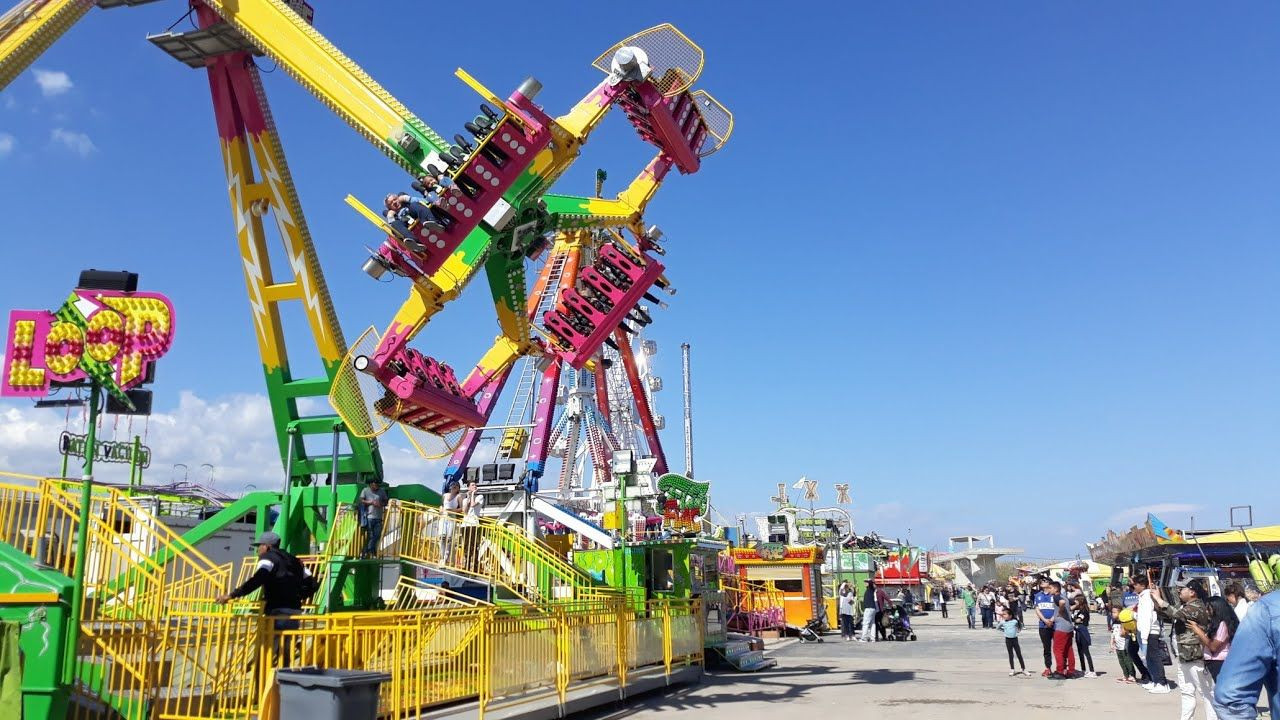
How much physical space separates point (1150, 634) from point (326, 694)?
39.0 ft

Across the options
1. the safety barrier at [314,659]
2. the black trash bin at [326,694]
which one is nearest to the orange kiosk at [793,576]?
the safety barrier at [314,659]

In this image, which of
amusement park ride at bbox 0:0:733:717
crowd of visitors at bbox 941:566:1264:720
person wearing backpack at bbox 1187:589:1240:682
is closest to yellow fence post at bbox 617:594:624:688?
amusement park ride at bbox 0:0:733:717

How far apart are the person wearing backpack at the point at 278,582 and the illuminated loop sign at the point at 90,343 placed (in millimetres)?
1945

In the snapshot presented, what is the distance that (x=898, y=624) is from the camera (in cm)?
2659

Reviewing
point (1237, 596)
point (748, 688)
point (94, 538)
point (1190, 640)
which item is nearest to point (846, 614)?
point (748, 688)

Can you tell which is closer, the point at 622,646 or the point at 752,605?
the point at 622,646

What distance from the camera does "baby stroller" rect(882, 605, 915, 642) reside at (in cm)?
2664

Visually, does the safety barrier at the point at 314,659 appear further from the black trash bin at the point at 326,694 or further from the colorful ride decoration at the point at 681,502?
the colorful ride decoration at the point at 681,502

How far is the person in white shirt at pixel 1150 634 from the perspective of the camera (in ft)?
42.8

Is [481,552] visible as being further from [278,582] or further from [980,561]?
[980,561]

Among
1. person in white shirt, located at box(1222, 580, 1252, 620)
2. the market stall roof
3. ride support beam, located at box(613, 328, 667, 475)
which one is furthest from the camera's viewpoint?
ride support beam, located at box(613, 328, 667, 475)

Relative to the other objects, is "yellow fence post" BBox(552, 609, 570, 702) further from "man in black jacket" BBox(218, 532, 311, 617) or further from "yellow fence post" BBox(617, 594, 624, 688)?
"man in black jacket" BBox(218, 532, 311, 617)

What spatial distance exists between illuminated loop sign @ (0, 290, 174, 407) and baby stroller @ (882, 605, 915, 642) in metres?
23.0

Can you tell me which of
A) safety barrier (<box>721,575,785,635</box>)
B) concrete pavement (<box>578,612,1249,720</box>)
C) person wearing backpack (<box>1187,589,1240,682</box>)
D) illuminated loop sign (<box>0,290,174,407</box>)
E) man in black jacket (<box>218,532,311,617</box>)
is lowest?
concrete pavement (<box>578,612,1249,720</box>)
